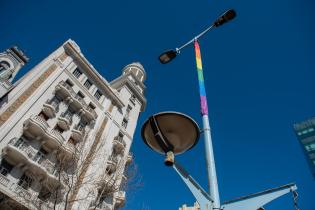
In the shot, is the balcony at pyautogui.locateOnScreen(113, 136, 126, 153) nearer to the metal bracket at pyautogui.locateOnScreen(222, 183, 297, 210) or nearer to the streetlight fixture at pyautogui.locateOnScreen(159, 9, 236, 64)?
the streetlight fixture at pyautogui.locateOnScreen(159, 9, 236, 64)

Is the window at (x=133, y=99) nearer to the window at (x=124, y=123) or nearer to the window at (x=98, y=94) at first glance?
the window at (x=124, y=123)

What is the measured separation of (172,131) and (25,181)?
16709mm

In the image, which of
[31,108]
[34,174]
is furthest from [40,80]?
[34,174]

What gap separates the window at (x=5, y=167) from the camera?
1548cm

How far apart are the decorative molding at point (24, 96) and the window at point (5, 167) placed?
2.63 metres

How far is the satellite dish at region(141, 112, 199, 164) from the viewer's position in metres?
3.44

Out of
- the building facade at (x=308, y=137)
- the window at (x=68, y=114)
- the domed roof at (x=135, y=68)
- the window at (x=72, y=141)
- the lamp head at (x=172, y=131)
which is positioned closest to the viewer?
the lamp head at (x=172, y=131)

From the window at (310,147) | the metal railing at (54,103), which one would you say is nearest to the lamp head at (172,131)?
the metal railing at (54,103)

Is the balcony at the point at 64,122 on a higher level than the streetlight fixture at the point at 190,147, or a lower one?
higher

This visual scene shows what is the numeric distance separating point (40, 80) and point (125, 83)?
1359cm

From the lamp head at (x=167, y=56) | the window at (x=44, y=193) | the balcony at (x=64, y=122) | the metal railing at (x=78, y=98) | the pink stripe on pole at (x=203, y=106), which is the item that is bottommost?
the pink stripe on pole at (x=203, y=106)

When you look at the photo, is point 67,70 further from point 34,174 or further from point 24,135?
point 34,174

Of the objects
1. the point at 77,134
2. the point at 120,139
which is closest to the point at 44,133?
the point at 77,134

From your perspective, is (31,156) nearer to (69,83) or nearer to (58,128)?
(58,128)
